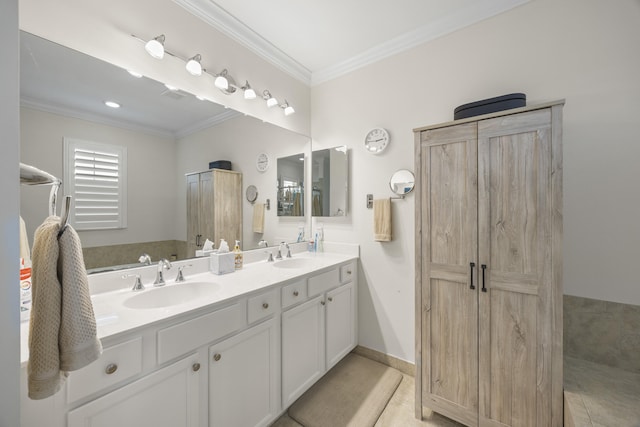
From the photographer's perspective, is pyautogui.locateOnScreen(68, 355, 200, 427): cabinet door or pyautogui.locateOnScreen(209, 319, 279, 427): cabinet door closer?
pyautogui.locateOnScreen(68, 355, 200, 427): cabinet door

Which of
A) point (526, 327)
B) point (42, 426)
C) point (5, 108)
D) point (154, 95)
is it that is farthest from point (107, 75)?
point (526, 327)

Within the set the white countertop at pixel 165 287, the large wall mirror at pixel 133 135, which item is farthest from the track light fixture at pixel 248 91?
the white countertop at pixel 165 287

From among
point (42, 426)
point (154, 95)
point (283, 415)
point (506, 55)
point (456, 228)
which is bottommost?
point (283, 415)

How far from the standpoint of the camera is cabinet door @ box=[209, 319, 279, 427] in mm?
1264

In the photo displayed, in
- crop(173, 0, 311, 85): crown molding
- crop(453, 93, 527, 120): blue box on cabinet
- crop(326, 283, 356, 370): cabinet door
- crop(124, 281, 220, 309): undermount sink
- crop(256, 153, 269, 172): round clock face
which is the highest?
crop(173, 0, 311, 85): crown molding

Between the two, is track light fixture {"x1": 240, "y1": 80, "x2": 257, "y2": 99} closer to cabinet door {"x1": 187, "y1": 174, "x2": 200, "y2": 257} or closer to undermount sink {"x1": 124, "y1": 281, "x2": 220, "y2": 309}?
cabinet door {"x1": 187, "y1": 174, "x2": 200, "y2": 257}

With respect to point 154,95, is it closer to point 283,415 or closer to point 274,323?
point 274,323

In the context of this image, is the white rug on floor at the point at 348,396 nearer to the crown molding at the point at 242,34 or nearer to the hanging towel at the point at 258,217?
the hanging towel at the point at 258,217

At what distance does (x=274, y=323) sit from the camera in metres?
1.56

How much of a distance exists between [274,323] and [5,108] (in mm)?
1451

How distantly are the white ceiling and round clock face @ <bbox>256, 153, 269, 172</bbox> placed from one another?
0.83 metres

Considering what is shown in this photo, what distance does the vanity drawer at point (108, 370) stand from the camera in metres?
0.87

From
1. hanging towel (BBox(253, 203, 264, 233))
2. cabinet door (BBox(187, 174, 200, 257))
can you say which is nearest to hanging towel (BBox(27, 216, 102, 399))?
cabinet door (BBox(187, 174, 200, 257))

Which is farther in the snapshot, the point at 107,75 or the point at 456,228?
the point at 456,228
